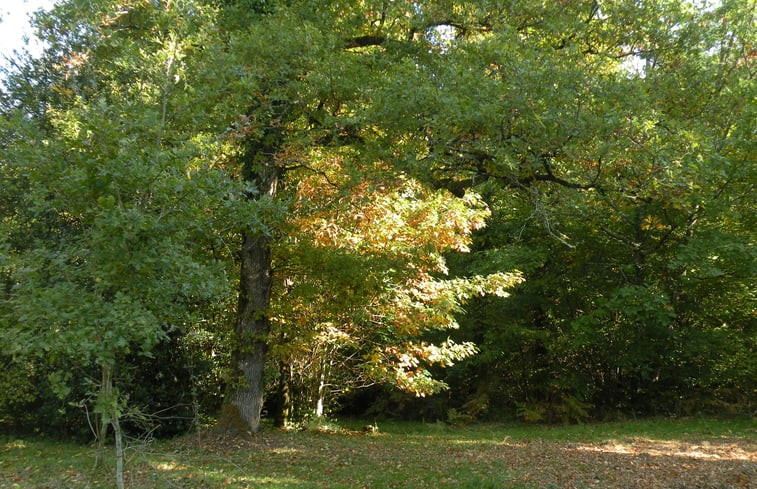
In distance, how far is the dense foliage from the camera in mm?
4781

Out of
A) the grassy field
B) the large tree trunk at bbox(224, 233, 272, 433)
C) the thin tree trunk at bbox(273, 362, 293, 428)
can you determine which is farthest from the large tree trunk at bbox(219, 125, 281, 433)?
the thin tree trunk at bbox(273, 362, 293, 428)

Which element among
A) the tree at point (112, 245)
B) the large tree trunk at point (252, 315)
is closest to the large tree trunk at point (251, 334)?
the large tree trunk at point (252, 315)

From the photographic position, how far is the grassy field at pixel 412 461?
22.3 ft

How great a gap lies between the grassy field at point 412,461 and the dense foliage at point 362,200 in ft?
2.76

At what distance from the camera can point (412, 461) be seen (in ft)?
27.8

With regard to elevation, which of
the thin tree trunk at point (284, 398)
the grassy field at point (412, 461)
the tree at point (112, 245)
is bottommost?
the grassy field at point (412, 461)

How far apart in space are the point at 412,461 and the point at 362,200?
3.92 metres

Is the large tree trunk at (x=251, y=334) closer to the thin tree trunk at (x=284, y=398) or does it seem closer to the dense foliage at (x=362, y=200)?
the dense foliage at (x=362, y=200)

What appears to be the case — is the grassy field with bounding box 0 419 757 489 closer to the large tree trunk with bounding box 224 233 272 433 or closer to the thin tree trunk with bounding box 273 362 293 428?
the large tree trunk with bounding box 224 233 272 433

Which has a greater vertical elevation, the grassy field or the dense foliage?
the dense foliage

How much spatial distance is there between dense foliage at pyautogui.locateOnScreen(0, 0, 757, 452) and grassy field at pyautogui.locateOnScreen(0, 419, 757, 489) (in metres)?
0.84

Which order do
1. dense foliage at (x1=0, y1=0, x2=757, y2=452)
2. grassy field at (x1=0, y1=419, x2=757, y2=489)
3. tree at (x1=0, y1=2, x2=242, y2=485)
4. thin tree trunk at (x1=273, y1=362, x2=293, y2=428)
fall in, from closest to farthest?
tree at (x1=0, y1=2, x2=242, y2=485), dense foliage at (x1=0, y1=0, x2=757, y2=452), grassy field at (x1=0, y1=419, x2=757, y2=489), thin tree trunk at (x1=273, y1=362, x2=293, y2=428)

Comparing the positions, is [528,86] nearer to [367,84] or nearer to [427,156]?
[427,156]

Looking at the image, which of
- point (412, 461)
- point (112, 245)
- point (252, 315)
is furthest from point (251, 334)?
point (112, 245)
